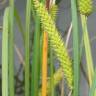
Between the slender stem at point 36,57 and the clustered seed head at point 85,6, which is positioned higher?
the clustered seed head at point 85,6

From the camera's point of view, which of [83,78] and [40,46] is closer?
[40,46]

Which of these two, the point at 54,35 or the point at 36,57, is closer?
the point at 54,35

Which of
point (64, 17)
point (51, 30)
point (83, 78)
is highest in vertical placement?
point (64, 17)

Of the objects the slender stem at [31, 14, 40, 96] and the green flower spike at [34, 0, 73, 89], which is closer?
the green flower spike at [34, 0, 73, 89]

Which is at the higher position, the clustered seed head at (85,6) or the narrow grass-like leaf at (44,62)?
the clustered seed head at (85,6)

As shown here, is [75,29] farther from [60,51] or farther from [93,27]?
[93,27]

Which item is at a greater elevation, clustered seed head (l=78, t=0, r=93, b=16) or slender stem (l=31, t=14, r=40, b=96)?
clustered seed head (l=78, t=0, r=93, b=16)

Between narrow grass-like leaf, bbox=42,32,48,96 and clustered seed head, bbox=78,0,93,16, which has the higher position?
clustered seed head, bbox=78,0,93,16

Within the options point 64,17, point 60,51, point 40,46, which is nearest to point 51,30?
point 60,51

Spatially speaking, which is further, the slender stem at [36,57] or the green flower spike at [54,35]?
the slender stem at [36,57]

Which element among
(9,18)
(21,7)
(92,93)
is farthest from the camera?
(21,7)

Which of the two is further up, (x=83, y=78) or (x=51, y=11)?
(x=51, y=11)
